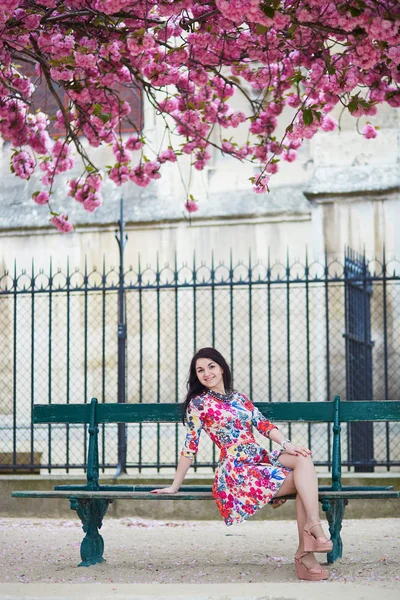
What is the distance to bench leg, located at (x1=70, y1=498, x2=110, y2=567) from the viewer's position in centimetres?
602

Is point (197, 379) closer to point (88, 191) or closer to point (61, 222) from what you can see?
point (88, 191)

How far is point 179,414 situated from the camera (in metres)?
6.46

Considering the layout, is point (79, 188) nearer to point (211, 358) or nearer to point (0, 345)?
point (211, 358)

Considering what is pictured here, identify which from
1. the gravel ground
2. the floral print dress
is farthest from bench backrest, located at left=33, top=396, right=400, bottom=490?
the gravel ground

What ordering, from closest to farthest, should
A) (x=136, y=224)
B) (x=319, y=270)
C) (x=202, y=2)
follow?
(x=202, y=2) < (x=319, y=270) < (x=136, y=224)

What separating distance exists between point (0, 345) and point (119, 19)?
31.9ft

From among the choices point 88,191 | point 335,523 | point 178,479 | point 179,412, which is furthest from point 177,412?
point 88,191

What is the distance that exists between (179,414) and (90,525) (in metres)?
0.93

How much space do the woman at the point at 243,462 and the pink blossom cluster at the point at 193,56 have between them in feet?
5.60

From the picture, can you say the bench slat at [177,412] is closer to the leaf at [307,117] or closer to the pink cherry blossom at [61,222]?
the leaf at [307,117]

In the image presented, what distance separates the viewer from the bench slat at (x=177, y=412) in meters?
6.12

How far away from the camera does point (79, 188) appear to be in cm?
902

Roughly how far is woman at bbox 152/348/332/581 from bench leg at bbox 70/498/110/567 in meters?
0.53

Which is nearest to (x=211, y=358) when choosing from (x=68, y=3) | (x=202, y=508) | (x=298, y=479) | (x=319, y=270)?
(x=298, y=479)
